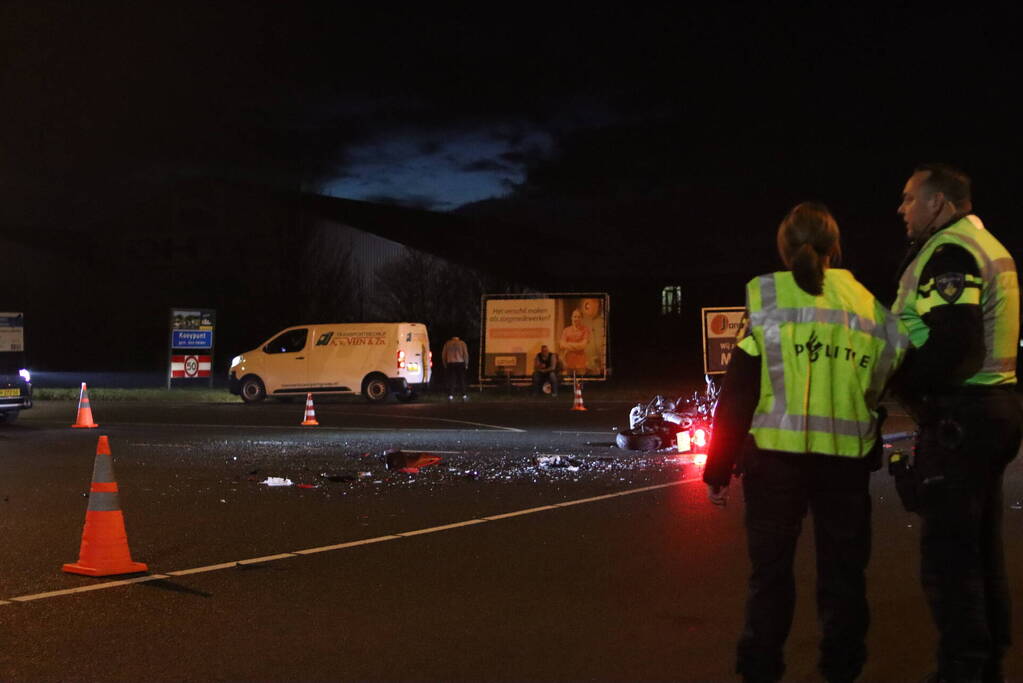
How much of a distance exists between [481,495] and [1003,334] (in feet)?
23.9

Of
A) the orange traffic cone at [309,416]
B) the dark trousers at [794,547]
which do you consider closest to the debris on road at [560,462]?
the orange traffic cone at [309,416]

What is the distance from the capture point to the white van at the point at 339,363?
28.5 meters

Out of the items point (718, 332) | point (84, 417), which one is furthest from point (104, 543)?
point (718, 332)

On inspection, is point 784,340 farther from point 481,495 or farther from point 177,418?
point 177,418

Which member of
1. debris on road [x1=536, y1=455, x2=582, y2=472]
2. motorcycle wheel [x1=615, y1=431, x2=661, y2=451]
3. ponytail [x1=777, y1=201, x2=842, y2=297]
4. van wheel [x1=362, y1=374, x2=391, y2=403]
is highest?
ponytail [x1=777, y1=201, x2=842, y2=297]

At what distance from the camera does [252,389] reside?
2939cm

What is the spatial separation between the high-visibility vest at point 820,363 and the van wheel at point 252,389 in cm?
2609

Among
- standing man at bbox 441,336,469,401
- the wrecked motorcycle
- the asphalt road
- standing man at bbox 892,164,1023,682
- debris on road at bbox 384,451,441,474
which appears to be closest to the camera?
standing man at bbox 892,164,1023,682

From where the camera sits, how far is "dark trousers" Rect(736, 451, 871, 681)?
4164 mm

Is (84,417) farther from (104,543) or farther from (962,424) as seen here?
(962,424)

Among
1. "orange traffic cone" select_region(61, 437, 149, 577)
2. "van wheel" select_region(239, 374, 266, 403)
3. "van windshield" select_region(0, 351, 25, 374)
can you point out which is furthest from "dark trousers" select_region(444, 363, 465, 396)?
"orange traffic cone" select_region(61, 437, 149, 577)

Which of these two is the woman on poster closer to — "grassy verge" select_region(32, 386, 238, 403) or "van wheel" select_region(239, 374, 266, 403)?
"van wheel" select_region(239, 374, 266, 403)

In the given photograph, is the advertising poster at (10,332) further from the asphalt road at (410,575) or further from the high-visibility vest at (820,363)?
the high-visibility vest at (820,363)

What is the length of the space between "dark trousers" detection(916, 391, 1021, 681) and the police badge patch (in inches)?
14.7
